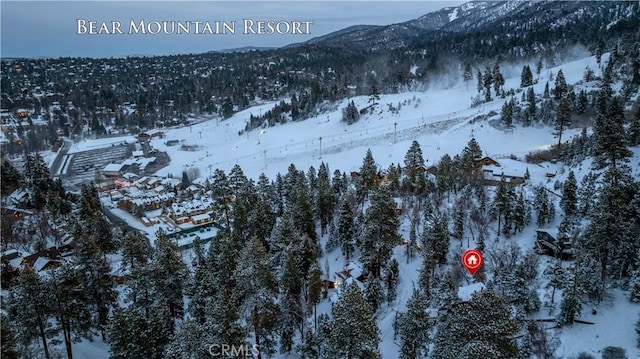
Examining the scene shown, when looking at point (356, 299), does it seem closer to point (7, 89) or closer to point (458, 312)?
point (458, 312)

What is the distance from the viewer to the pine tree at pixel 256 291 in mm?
22141

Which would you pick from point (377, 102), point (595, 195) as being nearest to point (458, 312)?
point (595, 195)

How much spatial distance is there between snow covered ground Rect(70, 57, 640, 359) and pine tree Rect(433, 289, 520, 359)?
35.8 ft

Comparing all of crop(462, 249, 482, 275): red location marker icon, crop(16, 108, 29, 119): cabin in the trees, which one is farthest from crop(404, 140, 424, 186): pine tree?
crop(16, 108, 29, 119): cabin in the trees

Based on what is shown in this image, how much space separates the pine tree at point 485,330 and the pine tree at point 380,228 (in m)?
13.5

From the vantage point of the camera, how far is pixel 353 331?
18656 millimetres

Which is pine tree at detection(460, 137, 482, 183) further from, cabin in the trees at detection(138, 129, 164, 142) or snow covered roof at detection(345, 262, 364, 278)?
cabin in the trees at detection(138, 129, 164, 142)

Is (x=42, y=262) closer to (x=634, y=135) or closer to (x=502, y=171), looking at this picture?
(x=502, y=171)

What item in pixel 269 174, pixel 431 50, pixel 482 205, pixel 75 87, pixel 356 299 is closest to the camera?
pixel 356 299

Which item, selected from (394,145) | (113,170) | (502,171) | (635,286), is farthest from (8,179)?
(635,286)

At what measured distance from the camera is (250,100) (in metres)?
163

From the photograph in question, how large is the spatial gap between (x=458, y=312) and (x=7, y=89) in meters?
209

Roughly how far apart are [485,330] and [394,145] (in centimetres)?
6667

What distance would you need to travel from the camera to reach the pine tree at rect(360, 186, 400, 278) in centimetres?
2980
